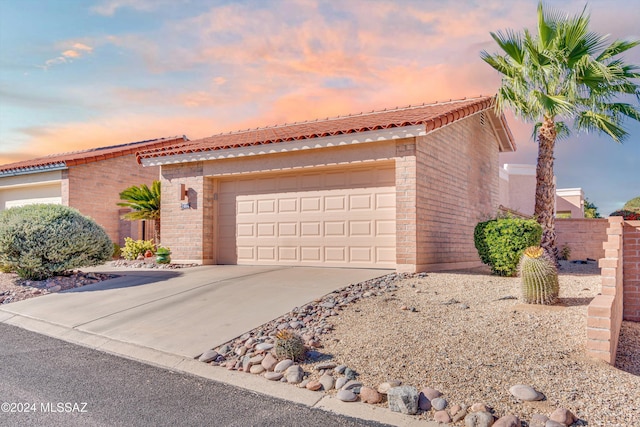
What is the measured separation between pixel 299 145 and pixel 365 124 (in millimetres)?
1704

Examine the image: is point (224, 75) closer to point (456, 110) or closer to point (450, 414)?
point (456, 110)

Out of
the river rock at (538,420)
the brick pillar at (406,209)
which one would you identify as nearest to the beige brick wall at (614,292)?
the river rock at (538,420)

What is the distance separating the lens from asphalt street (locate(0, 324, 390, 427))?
3.79 m

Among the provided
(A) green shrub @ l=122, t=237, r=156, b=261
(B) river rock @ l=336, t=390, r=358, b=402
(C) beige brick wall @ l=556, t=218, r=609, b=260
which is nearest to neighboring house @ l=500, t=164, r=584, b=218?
(C) beige brick wall @ l=556, t=218, r=609, b=260

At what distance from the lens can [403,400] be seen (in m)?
3.89

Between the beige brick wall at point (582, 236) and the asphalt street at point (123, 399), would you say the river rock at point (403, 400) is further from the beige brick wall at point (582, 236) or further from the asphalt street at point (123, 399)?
the beige brick wall at point (582, 236)

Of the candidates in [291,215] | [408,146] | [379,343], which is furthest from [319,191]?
[379,343]

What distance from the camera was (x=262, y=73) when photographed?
12.0 meters

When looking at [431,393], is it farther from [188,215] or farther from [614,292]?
[188,215]

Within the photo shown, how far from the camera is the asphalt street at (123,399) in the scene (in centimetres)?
379

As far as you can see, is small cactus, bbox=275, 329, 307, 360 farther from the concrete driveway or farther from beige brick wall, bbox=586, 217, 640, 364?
beige brick wall, bbox=586, 217, 640, 364

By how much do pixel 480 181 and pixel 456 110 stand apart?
4.37 meters

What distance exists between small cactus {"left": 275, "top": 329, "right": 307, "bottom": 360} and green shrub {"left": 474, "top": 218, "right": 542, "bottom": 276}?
6374 millimetres

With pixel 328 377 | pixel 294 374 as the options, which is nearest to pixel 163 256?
pixel 294 374
